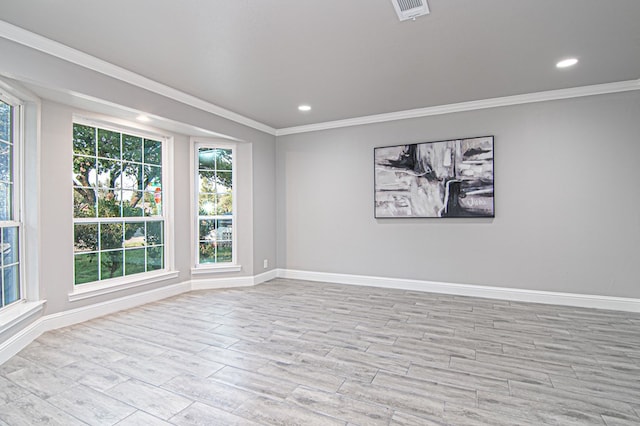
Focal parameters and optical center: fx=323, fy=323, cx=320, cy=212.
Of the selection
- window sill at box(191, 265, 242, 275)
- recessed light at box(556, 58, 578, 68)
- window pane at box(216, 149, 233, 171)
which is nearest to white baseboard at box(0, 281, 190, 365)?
window sill at box(191, 265, 242, 275)

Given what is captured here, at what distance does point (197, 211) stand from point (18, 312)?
96.7 inches

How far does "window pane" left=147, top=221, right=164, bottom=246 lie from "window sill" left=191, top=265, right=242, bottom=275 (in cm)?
69

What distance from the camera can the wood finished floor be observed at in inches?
77.7

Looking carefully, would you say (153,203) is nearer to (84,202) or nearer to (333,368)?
(84,202)

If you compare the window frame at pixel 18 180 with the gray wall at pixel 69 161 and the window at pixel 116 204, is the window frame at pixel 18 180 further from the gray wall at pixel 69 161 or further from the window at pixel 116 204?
the window at pixel 116 204

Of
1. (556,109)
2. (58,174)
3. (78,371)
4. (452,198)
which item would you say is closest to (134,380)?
(78,371)

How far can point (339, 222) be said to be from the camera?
551 centimetres

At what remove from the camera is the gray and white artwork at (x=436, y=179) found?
4484mm

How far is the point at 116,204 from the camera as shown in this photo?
4.09m

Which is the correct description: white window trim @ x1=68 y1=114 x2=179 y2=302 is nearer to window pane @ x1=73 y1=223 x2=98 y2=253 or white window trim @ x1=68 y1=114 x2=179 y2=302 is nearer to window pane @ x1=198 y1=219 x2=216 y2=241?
window pane @ x1=73 y1=223 x2=98 y2=253

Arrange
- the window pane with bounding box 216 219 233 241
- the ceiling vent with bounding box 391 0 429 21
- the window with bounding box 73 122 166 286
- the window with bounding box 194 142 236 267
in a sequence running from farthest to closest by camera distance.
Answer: the window pane with bounding box 216 219 233 241, the window with bounding box 194 142 236 267, the window with bounding box 73 122 166 286, the ceiling vent with bounding box 391 0 429 21

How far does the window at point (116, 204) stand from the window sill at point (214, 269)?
0.50m

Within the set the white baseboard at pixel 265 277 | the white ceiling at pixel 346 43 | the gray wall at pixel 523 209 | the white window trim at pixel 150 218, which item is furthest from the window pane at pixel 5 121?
the gray wall at pixel 523 209

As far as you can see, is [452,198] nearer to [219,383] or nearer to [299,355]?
[299,355]
